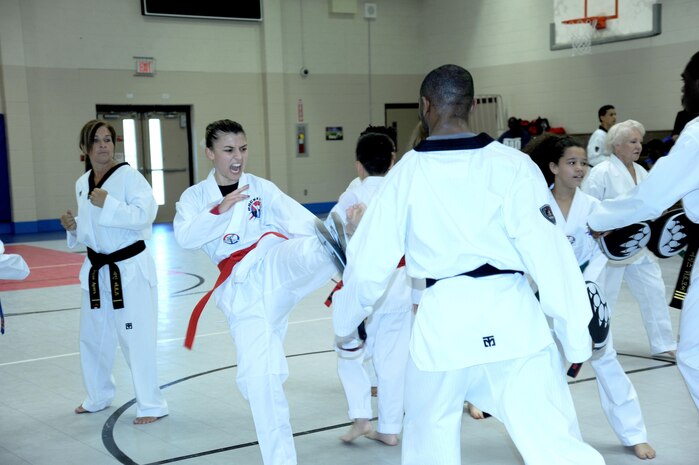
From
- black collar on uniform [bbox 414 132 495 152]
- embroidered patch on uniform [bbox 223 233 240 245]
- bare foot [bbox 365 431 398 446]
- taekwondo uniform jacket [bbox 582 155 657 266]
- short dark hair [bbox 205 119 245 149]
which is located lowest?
bare foot [bbox 365 431 398 446]

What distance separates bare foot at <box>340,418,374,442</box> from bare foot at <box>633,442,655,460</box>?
1.28 m

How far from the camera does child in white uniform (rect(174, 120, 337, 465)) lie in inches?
130

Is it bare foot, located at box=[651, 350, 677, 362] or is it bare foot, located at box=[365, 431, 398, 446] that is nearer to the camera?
bare foot, located at box=[365, 431, 398, 446]

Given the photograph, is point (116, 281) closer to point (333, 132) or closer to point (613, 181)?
point (613, 181)

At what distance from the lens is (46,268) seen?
1023cm

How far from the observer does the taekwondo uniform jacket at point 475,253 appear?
2279 mm

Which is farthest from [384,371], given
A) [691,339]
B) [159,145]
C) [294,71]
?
[294,71]

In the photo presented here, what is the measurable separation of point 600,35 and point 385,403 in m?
11.9

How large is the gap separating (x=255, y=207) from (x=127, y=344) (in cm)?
138

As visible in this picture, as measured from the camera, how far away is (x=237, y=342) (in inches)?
134

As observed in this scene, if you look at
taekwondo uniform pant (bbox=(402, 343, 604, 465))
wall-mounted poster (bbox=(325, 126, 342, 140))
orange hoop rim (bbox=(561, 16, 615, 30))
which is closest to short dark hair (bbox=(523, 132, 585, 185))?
taekwondo uniform pant (bbox=(402, 343, 604, 465))

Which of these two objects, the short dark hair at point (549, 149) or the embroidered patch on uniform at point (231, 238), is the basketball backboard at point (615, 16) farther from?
the embroidered patch on uniform at point (231, 238)

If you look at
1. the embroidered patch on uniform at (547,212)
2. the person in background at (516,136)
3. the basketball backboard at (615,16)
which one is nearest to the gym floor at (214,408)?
the embroidered patch on uniform at (547,212)

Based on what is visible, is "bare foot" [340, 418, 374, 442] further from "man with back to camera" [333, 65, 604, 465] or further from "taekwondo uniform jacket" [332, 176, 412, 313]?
"man with back to camera" [333, 65, 604, 465]
